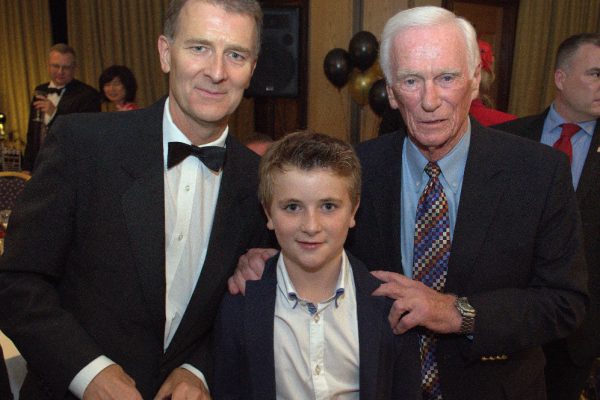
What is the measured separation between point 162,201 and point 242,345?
453 millimetres

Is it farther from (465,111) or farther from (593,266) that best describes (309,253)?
(593,266)

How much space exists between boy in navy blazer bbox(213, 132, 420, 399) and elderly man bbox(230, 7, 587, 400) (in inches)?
3.3

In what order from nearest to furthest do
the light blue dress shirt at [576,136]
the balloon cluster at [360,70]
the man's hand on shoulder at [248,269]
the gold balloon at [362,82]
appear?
the man's hand on shoulder at [248,269] < the light blue dress shirt at [576,136] < the balloon cluster at [360,70] < the gold balloon at [362,82]

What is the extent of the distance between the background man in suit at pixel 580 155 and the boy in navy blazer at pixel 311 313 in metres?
1.38

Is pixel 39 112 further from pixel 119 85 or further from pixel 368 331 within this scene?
pixel 368 331

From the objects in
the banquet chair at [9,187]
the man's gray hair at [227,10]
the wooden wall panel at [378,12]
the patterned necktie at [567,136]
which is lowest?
the banquet chair at [9,187]

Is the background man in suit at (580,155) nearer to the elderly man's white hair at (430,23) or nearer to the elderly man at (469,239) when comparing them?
the elderly man at (469,239)

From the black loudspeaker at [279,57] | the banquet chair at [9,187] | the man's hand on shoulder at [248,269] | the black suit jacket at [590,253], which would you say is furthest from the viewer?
the black loudspeaker at [279,57]

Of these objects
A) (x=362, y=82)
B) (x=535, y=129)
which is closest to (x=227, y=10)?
(x=535, y=129)

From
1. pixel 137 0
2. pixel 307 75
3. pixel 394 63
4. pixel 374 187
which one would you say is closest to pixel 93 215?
pixel 374 187

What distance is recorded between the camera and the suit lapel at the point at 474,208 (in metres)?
1.50

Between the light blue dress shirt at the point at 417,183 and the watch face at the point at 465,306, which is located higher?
the light blue dress shirt at the point at 417,183

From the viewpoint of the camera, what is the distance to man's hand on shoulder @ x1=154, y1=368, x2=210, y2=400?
146cm

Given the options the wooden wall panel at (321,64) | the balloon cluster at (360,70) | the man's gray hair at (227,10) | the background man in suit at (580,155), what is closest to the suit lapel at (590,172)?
the background man in suit at (580,155)
